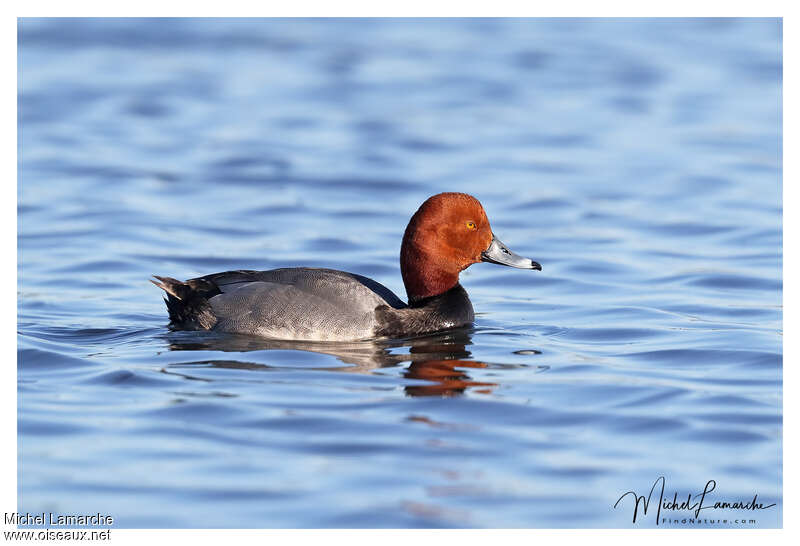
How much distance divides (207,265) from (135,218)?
2.15 meters

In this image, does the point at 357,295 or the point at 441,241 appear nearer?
the point at 357,295

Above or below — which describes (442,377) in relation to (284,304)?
below

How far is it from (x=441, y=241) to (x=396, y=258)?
116 inches

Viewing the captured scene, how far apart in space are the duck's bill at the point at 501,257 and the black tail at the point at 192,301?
80.2 inches

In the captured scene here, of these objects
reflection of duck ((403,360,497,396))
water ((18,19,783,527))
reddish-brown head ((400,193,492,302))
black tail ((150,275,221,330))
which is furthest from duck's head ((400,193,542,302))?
black tail ((150,275,221,330))

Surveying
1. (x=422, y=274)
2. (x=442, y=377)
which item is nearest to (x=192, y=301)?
(x=422, y=274)

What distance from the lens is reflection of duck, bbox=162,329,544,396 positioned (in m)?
7.54

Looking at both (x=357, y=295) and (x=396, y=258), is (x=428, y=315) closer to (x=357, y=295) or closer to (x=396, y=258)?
(x=357, y=295)

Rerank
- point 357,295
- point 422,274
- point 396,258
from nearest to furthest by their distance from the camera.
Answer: point 357,295 → point 422,274 → point 396,258

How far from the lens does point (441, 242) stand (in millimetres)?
8719

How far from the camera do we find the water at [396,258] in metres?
6.03
